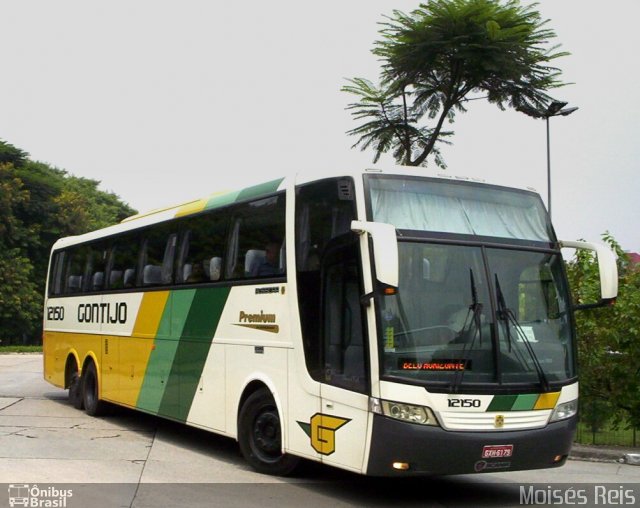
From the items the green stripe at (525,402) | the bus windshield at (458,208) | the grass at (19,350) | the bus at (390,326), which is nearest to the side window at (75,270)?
the bus at (390,326)

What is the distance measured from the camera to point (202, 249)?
1191 cm

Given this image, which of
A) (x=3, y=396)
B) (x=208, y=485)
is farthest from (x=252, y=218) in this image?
(x=3, y=396)

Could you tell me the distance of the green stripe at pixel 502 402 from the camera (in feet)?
27.7

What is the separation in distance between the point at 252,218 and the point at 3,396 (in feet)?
33.4

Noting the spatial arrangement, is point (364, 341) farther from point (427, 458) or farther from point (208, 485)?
point (208, 485)

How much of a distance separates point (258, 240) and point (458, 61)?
11781mm

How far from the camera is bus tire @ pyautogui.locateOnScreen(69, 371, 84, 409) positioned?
16.5m

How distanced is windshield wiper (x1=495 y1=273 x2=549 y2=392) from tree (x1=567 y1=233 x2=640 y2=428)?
18.2ft

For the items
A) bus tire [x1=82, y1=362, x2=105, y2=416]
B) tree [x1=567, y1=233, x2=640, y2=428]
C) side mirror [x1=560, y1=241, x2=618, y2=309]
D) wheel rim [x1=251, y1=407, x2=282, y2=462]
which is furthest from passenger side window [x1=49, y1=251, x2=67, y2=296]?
side mirror [x1=560, y1=241, x2=618, y2=309]

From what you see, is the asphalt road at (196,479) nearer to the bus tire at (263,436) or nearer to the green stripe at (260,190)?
the bus tire at (263,436)

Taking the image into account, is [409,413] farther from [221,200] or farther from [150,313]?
[150,313]

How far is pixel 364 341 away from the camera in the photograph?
849cm

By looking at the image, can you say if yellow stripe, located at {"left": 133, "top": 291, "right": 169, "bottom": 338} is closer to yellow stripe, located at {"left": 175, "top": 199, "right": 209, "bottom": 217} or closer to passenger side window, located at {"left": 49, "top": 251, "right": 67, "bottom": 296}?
yellow stripe, located at {"left": 175, "top": 199, "right": 209, "bottom": 217}

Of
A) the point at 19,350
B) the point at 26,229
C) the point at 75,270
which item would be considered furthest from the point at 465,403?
the point at 26,229
